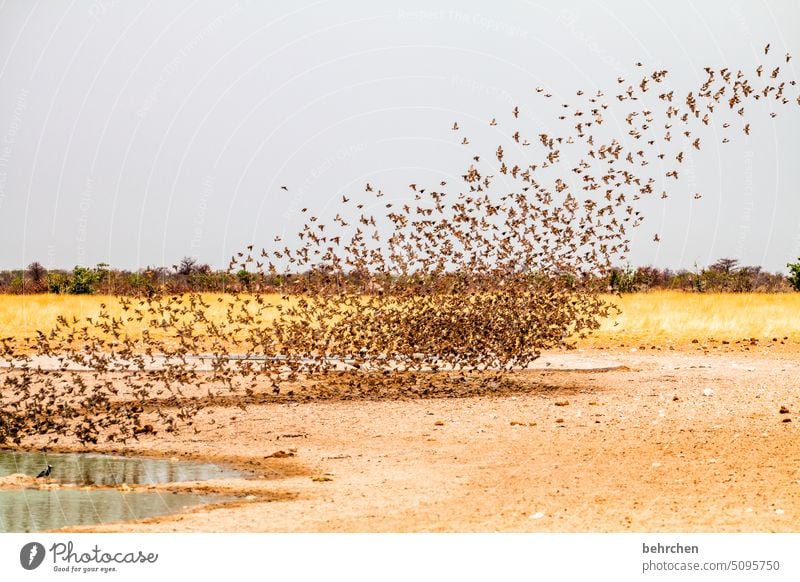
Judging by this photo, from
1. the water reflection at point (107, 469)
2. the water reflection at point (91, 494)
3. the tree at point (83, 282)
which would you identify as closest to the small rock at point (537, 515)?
the water reflection at point (91, 494)

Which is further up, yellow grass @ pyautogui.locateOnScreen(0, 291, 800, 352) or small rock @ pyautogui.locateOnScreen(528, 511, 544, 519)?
yellow grass @ pyautogui.locateOnScreen(0, 291, 800, 352)

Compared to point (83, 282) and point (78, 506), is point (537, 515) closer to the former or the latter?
point (78, 506)

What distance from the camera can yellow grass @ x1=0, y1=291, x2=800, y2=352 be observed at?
26.5m

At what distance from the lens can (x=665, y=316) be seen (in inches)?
1128

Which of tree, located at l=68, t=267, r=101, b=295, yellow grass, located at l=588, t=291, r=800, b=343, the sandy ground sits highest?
tree, located at l=68, t=267, r=101, b=295

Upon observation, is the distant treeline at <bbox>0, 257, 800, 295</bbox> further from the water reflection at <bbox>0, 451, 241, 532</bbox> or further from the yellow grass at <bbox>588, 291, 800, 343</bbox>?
the water reflection at <bbox>0, 451, 241, 532</bbox>

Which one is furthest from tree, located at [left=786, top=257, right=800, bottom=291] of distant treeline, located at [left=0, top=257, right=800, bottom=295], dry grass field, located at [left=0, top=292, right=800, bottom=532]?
dry grass field, located at [left=0, top=292, right=800, bottom=532]

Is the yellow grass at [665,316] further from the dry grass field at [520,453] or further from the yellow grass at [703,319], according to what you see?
the dry grass field at [520,453]

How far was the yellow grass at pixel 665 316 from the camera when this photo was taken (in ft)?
86.8

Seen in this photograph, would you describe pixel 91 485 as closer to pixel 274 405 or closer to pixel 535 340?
pixel 274 405

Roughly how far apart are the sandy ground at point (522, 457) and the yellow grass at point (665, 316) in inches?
298
